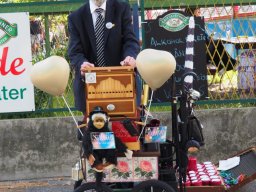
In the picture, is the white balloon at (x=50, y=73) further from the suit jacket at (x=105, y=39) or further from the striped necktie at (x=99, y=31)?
the striped necktie at (x=99, y=31)

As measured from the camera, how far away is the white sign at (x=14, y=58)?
247 inches

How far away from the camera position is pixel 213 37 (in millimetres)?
6492

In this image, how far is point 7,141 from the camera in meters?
6.40

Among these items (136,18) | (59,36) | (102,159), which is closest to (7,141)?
(59,36)

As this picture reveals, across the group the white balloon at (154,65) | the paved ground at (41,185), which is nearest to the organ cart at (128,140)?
the white balloon at (154,65)

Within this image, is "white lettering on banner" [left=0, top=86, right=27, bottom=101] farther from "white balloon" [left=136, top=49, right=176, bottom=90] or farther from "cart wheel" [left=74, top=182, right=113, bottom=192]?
"white balloon" [left=136, top=49, right=176, bottom=90]

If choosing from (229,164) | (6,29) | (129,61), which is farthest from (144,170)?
(6,29)

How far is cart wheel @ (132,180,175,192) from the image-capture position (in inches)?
166

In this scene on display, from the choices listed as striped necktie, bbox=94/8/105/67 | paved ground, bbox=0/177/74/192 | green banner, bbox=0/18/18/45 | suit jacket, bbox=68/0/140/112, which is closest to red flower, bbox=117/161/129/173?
suit jacket, bbox=68/0/140/112

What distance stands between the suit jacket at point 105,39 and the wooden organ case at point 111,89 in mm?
360

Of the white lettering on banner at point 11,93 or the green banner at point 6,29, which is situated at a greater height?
the green banner at point 6,29

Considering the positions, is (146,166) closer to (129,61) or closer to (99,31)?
(129,61)

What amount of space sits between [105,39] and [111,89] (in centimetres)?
60

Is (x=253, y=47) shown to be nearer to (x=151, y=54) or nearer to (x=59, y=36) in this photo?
(x=59, y=36)
